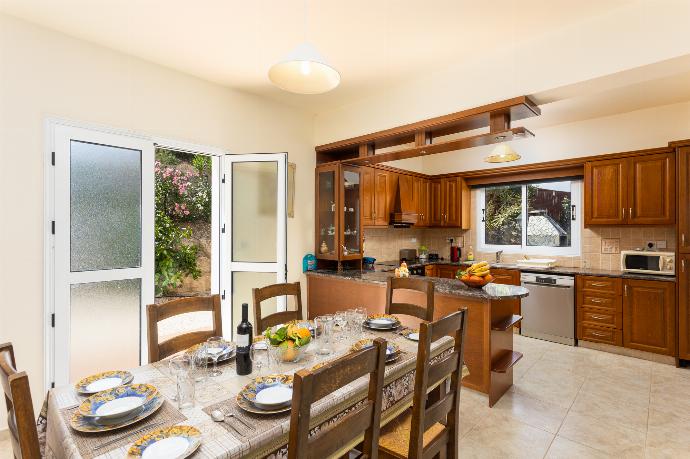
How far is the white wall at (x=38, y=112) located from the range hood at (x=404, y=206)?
115 inches

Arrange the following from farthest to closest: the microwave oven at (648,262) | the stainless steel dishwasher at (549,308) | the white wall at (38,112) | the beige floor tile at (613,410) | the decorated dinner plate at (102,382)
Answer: the stainless steel dishwasher at (549,308) < the microwave oven at (648,262) < the beige floor tile at (613,410) < the white wall at (38,112) < the decorated dinner plate at (102,382)

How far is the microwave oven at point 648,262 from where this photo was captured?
3.76 meters

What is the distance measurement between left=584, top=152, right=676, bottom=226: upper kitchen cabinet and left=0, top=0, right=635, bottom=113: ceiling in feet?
7.80

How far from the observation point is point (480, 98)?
2949 millimetres

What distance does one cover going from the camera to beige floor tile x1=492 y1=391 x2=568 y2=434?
2588 millimetres

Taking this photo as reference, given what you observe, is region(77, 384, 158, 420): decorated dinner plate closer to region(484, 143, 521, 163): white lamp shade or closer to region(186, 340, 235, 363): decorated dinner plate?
region(186, 340, 235, 363): decorated dinner plate

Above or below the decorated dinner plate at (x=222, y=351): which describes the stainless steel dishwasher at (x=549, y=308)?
below

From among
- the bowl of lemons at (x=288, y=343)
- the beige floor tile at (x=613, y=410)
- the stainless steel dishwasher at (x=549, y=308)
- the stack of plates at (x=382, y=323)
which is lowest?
the beige floor tile at (x=613, y=410)

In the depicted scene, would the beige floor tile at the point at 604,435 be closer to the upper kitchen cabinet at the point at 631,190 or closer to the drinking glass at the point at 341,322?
the drinking glass at the point at 341,322

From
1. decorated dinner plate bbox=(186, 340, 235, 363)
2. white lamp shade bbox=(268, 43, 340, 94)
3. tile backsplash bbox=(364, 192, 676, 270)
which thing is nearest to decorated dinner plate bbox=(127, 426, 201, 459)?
decorated dinner plate bbox=(186, 340, 235, 363)

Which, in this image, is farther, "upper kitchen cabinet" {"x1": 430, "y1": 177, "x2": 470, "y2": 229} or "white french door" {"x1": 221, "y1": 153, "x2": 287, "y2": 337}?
"upper kitchen cabinet" {"x1": 430, "y1": 177, "x2": 470, "y2": 229}

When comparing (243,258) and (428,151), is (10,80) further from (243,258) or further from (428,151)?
(428,151)

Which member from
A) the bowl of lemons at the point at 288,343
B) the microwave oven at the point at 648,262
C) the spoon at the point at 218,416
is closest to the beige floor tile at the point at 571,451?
the bowl of lemons at the point at 288,343

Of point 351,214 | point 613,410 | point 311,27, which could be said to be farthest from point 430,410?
point 351,214
